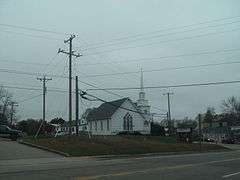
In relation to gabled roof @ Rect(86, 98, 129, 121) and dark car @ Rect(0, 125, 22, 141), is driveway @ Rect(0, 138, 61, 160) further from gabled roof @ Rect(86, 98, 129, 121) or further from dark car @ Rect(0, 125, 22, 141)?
gabled roof @ Rect(86, 98, 129, 121)

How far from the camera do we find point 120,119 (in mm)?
92688

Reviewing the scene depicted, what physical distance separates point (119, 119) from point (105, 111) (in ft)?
15.6

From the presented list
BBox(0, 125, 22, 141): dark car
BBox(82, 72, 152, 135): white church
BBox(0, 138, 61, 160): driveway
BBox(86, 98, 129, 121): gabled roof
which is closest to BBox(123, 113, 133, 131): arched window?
BBox(82, 72, 152, 135): white church

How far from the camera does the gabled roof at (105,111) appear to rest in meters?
92.1

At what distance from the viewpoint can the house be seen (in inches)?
3617

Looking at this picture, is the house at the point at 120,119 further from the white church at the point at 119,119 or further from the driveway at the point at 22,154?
the driveway at the point at 22,154

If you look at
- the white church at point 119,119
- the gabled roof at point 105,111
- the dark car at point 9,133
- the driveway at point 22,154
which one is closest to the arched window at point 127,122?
the white church at point 119,119

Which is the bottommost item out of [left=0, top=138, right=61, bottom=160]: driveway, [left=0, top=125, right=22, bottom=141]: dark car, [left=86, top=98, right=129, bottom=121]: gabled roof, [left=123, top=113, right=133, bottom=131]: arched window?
[left=0, top=138, right=61, bottom=160]: driveway

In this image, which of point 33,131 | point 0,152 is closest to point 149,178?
point 0,152

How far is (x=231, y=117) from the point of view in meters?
140

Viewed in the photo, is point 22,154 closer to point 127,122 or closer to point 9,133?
point 9,133

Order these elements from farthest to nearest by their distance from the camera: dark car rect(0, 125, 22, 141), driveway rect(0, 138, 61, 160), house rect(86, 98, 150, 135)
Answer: house rect(86, 98, 150, 135)
dark car rect(0, 125, 22, 141)
driveway rect(0, 138, 61, 160)

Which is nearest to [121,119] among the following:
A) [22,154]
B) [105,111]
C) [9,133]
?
[105,111]

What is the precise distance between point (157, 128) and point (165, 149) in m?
47.5
